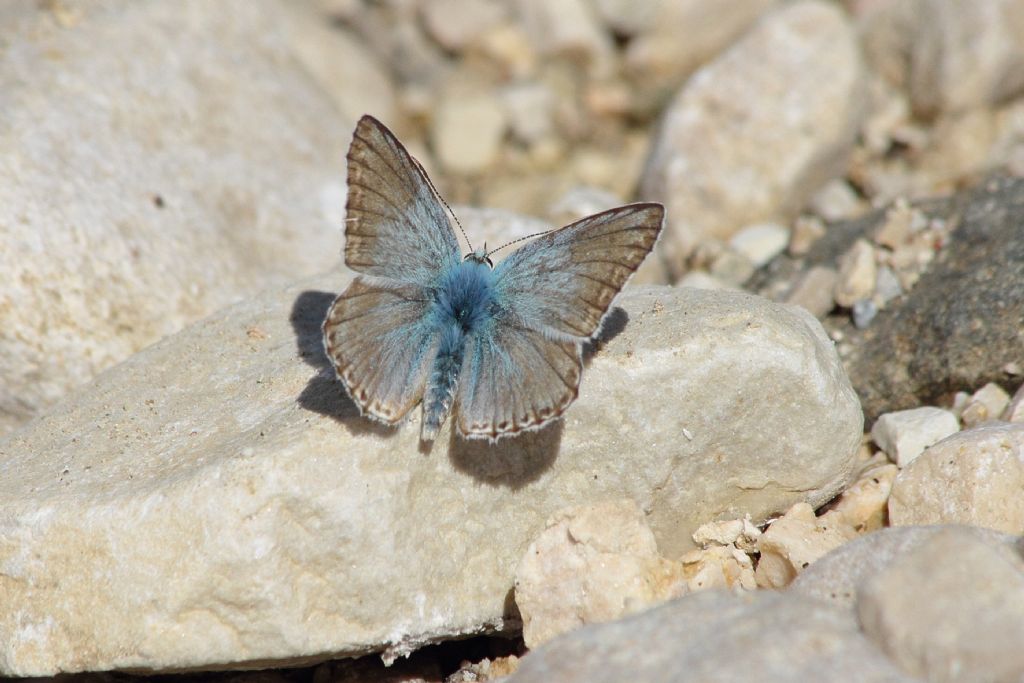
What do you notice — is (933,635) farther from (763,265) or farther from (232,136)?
Result: (232,136)

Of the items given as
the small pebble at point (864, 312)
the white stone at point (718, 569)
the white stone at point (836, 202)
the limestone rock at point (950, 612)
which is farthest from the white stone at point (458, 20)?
the limestone rock at point (950, 612)

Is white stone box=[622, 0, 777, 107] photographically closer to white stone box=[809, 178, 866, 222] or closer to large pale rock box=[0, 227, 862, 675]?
white stone box=[809, 178, 866, 222]

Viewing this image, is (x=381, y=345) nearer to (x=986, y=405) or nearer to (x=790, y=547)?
(x=790, y=547)

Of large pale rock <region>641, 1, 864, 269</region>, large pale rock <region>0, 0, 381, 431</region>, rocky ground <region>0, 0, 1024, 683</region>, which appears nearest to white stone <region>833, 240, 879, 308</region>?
rocky ground <region>0, 0, 1024, 683</region>

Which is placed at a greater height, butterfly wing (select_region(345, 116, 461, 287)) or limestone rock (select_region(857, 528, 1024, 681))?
butterfly wing (select_region(345, 116, 461, 287))

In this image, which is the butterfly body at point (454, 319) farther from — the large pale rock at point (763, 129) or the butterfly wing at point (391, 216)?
the large pale rock at point (763, 129)

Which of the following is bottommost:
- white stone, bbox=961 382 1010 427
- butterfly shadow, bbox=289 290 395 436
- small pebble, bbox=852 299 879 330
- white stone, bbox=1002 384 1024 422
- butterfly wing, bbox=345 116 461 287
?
white stone, bbox=961 382 1010 427

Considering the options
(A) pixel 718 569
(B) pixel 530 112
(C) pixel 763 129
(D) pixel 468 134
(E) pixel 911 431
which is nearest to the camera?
(A) pixel 718 569

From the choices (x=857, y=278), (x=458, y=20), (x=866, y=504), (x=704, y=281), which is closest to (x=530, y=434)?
(x=866, y=504)
